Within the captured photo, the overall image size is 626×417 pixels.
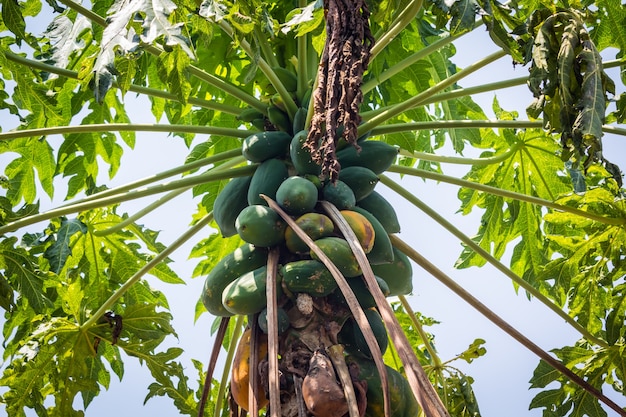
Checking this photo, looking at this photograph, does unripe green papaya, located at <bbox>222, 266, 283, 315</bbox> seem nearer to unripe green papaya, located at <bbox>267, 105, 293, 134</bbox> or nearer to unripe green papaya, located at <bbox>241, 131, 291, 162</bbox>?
unripe green papaya, located at <bbox>241, 131, 291, 162</bbox>

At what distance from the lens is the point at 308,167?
304cm

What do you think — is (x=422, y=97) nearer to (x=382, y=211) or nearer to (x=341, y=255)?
(x=382, y=211)

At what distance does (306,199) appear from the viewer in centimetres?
283

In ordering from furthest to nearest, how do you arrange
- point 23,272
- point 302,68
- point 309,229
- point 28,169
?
point 28,169 < point 23,272 < point 302,68 < point 309,229

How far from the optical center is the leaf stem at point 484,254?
11.3 feet

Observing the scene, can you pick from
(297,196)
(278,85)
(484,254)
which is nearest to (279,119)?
(278,85)

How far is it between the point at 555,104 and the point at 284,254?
1053mm

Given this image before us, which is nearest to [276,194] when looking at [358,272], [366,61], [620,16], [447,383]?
[358,272]

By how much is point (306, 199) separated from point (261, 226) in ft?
0.60

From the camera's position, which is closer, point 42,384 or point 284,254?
point 284,254

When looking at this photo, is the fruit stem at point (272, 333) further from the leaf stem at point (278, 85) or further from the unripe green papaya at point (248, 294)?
the leaf stem at point (278, 85)

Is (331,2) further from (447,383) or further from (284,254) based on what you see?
(447,383)

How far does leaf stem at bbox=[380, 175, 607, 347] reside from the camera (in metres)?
3.43

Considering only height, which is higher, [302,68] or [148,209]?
[302,68]
